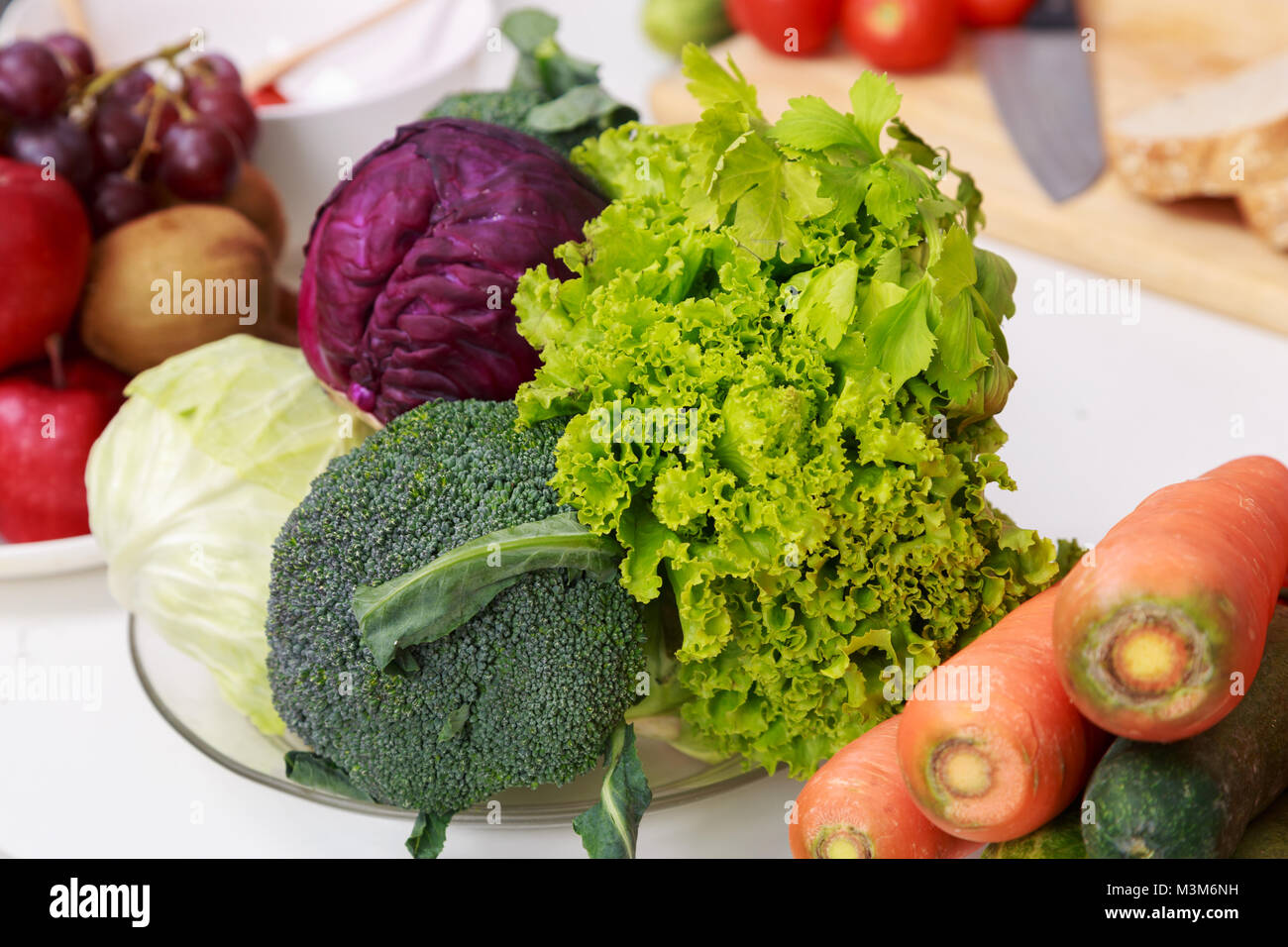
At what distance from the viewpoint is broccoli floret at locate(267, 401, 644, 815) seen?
2.99 feet

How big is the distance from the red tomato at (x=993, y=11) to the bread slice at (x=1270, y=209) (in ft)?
2.08

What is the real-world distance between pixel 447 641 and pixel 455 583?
0.19 feet

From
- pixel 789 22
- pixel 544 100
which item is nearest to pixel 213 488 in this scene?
pixel 544 100

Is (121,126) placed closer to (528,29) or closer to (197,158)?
(197,158)

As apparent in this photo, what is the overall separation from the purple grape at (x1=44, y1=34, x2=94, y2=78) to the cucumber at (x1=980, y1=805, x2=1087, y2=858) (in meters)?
1.42

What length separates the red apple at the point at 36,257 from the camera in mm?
1276

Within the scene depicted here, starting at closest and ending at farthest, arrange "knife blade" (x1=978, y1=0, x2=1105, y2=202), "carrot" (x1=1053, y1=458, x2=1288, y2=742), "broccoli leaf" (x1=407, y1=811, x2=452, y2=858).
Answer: "carrot" (x1=1053, y1=458, x2=1288, y2=742)
"broccoli leaf" (x1=407, y1=811, x2=452, y2=858)
"knife blade" (x1=978, y1=0, x2=1105, y2=202)

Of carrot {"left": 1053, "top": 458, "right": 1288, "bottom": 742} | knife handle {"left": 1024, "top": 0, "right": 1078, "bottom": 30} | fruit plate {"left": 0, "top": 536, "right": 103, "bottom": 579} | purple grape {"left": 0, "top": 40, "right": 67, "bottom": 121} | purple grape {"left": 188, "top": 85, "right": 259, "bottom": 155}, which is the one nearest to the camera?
carrot {"left": 1053, "top": 458, "right": 1288, "bottom": 742}

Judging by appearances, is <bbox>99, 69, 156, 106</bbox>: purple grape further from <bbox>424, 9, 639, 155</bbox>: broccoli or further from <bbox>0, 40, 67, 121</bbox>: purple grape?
<bbox>424, 9, 639, 155</bbox>: broccoli

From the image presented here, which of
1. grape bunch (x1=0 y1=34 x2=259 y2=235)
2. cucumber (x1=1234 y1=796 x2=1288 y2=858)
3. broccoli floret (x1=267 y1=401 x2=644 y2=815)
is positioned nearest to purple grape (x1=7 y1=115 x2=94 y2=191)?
grape bunch (x1=0 y1=34 x2=259 y2=235)

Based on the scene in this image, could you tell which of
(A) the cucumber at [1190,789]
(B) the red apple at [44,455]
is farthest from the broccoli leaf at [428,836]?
(B) the red apple at [44,455]

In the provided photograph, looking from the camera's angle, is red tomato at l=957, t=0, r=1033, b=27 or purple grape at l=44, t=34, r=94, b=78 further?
red tomato at l=957, t=0, r=1033, b=27

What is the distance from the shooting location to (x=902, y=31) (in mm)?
2107
